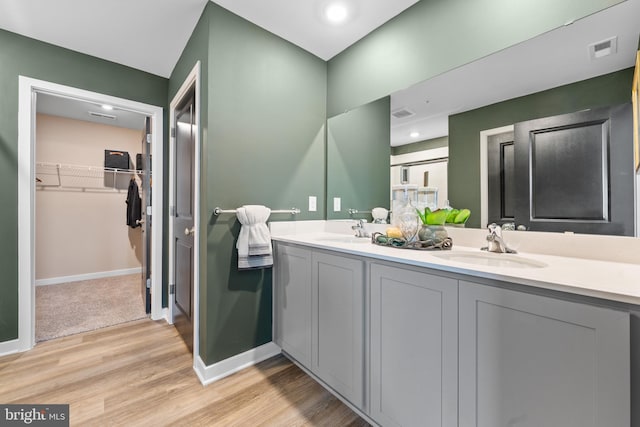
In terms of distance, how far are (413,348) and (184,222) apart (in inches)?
77.3

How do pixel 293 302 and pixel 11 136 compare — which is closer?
pixel 293 302

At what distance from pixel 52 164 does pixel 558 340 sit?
5198 millimetres

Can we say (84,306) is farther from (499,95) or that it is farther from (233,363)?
(499,95)

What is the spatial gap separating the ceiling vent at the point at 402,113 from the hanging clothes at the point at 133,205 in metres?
3.81

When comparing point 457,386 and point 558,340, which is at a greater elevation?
point 558,340

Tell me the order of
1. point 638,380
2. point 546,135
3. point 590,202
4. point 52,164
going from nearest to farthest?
point 638,380
point 590,202
point 546,135
point 52,164

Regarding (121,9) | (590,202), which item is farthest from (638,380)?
(121,9)

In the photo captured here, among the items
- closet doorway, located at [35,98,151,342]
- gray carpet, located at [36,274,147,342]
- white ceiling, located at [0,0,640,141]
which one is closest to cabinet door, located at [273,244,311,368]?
white ceiling, located at [0,0,640,141]

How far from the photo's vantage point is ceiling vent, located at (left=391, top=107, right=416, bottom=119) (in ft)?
5.76

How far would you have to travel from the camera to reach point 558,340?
0.74m

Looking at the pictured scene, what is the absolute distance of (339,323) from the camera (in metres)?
1.41

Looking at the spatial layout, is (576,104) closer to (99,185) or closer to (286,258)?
(286,258)

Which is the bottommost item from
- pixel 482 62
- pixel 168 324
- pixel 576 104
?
pixel 168 324

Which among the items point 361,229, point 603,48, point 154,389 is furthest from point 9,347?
point 603,48
